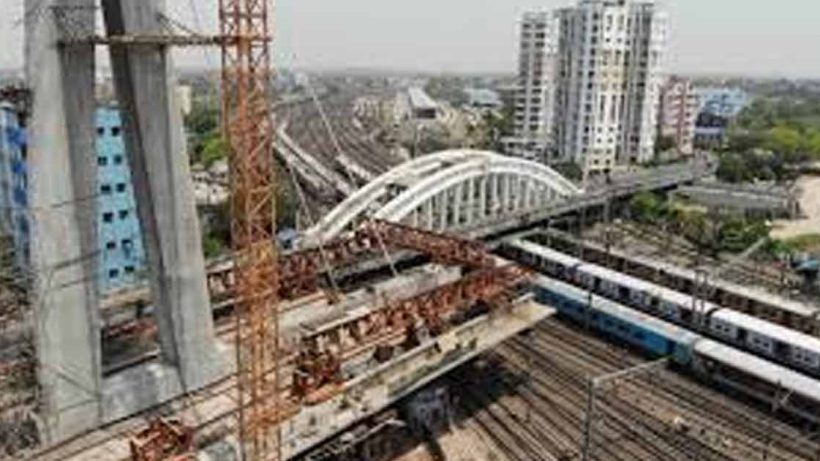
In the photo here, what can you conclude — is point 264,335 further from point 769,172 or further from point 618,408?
point 769,172

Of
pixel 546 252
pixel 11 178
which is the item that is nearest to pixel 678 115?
→ pixel 546 252

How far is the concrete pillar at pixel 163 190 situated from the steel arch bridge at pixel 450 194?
27967mm

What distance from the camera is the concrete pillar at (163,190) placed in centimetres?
3528

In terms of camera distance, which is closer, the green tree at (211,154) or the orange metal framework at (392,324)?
the orange metal framework at (392,324)

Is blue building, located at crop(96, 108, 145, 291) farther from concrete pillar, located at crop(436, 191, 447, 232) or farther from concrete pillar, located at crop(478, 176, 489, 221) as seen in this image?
concrete pillar, located at crop(478, 176, 489, 221)

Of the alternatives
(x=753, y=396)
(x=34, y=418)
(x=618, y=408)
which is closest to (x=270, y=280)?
(x=34, y=418)

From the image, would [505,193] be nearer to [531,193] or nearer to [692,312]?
[531,193]

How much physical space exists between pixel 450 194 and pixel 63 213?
53.8 meters

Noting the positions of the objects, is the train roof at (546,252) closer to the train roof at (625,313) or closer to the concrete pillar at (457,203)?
the train roof at (625,313)

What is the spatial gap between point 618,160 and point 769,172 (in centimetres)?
2152

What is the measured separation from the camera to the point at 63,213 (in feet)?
113

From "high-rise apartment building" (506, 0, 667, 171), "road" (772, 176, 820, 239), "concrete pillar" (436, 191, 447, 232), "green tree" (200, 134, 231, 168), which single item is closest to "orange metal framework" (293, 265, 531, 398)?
"concrete pillar" (436, 191, 447, 232)

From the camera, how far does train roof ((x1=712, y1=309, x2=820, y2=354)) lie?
50.8m

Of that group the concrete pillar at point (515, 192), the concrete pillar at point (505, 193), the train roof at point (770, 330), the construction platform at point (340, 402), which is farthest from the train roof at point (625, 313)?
the concrete pillar at point (515, 192)
